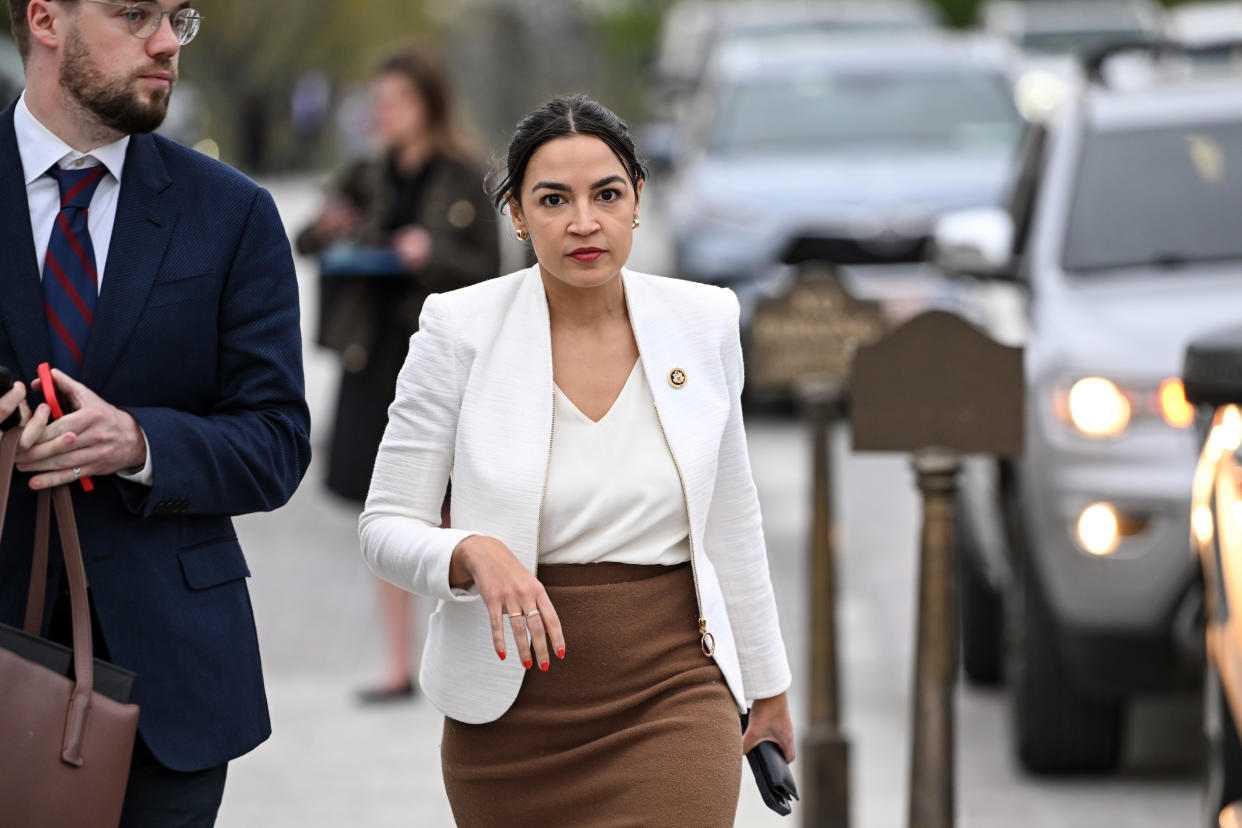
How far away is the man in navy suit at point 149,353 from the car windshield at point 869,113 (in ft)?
33.5

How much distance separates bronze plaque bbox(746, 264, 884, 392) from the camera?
6.64 meters

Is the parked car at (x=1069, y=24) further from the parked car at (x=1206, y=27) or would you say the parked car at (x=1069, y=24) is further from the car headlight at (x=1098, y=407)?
the car headlight at (x=1098, y=407)

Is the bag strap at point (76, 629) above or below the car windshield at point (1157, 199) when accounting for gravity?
below

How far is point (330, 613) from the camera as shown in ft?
29.2

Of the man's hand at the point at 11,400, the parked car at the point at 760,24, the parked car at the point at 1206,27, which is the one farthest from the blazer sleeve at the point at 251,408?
the parked car at the point at 760,24

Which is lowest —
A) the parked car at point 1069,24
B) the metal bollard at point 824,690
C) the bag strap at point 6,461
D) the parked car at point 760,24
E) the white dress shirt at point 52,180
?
the metal bollard at point 824,690

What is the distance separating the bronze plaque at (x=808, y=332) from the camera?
664cm

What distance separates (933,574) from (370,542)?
84.7 inches

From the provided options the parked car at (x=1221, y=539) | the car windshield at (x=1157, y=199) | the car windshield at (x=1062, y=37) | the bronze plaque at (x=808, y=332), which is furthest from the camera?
the car windshield at (x=1062, y=37)

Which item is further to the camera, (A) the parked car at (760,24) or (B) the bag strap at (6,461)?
(A) the parked car at (760,24)

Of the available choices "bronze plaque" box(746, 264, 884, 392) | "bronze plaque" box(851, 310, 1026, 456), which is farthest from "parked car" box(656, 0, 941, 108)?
"bronze plaque" box(851, 310, 1026, 456)

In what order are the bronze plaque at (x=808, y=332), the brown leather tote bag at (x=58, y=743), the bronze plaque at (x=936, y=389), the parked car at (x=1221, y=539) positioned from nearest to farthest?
the brown leather tote bag at (x=58, y=743), the parked car at (x=1221, y=539), the bronze plaque at (x=936, y=389), the bronze plaque at (x=808, y=332)

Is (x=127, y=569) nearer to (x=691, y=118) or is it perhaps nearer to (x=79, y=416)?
(x=79, y=416)

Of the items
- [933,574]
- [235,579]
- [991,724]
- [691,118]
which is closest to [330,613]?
[991,724]
